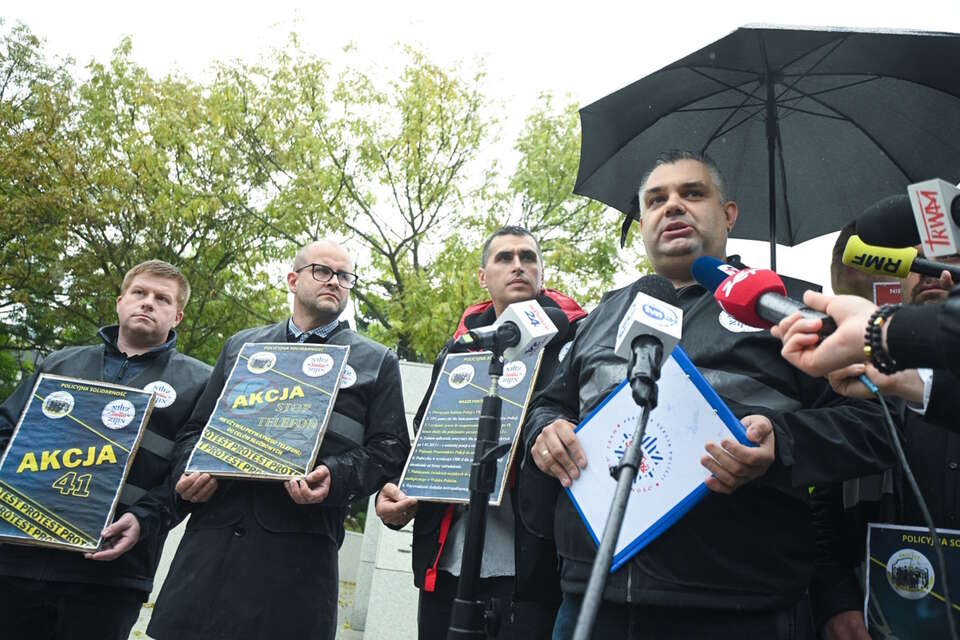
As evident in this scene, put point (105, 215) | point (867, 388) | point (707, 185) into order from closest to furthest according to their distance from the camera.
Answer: point (867, 388)
point (707, 185)
point (105, 215)

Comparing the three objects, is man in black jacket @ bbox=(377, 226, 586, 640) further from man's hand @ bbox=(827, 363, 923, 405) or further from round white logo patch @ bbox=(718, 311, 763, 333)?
man's hand @ bbox=(827, 363, 923, 405)

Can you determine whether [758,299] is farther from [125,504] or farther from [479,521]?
[125,504]

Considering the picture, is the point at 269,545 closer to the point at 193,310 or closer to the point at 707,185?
the point at 707,185

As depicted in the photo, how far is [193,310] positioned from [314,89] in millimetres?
4955

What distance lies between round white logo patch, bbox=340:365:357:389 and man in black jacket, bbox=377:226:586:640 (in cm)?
40

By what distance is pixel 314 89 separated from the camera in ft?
51.8

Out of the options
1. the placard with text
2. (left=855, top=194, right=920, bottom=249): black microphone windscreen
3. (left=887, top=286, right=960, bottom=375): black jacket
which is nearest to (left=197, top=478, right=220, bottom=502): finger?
the placard with text

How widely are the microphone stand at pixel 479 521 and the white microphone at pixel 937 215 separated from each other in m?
1.38

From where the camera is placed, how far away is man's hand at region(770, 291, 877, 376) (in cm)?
172

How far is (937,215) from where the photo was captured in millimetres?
1814

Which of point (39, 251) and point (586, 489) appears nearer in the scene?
point (586, 489)

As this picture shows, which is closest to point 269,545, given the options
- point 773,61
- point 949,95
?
point 773,61

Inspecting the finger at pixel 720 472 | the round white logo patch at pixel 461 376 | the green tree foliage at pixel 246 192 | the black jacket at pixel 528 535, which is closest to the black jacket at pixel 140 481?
the black jacket at pixel 528 535

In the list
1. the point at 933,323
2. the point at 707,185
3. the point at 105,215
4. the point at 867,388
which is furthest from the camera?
the point at 105,215
